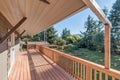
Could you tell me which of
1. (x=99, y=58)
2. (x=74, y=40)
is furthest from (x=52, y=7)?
(x=74, y=40)

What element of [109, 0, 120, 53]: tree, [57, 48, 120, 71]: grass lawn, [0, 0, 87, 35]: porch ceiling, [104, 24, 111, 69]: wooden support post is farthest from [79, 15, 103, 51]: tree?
[104, 24, 111, 69]: wooden support post

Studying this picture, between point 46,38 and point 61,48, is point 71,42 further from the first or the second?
point 46,38

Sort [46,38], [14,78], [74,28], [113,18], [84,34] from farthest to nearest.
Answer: [74,28]
[46,38]
[84,34]
[113,18]
[14,78]

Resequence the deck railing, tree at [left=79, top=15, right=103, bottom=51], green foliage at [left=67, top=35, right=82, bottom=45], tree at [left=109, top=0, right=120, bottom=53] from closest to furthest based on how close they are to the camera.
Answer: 1. the deck railing
2. tree at [left=109, top=0, right=120, bottom=53]
3. tree at [left=79, top=15, right=103, bottom=51]
4. green foliage at [left=67, top=35, right=82, bottom=45]

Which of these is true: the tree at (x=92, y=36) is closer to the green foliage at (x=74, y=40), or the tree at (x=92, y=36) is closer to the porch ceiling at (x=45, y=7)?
A: the green foliage at (x=74, y=40)

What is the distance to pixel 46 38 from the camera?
39094 mm

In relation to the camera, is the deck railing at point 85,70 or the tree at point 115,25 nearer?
the deck railing at point 85,70

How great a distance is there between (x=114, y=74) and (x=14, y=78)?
3510mm

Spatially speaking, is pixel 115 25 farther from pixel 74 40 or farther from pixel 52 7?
pixel 52 7

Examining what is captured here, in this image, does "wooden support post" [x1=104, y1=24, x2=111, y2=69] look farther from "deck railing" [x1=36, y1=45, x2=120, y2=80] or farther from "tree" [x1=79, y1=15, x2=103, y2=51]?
"tree" [x1=79, y1=15, x2=103, y2=51]

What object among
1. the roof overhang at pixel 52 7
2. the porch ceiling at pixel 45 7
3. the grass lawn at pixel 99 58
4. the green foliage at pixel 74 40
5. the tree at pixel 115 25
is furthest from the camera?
the green foliage at pixel 74 40

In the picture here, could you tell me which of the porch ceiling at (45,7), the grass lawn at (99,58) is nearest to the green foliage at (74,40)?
the grass lawn at (99,58)

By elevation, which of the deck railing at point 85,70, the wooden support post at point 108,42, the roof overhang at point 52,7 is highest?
the roof overhang at point 52,7

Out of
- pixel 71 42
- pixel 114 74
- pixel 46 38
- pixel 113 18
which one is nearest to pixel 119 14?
pixel 113 18
